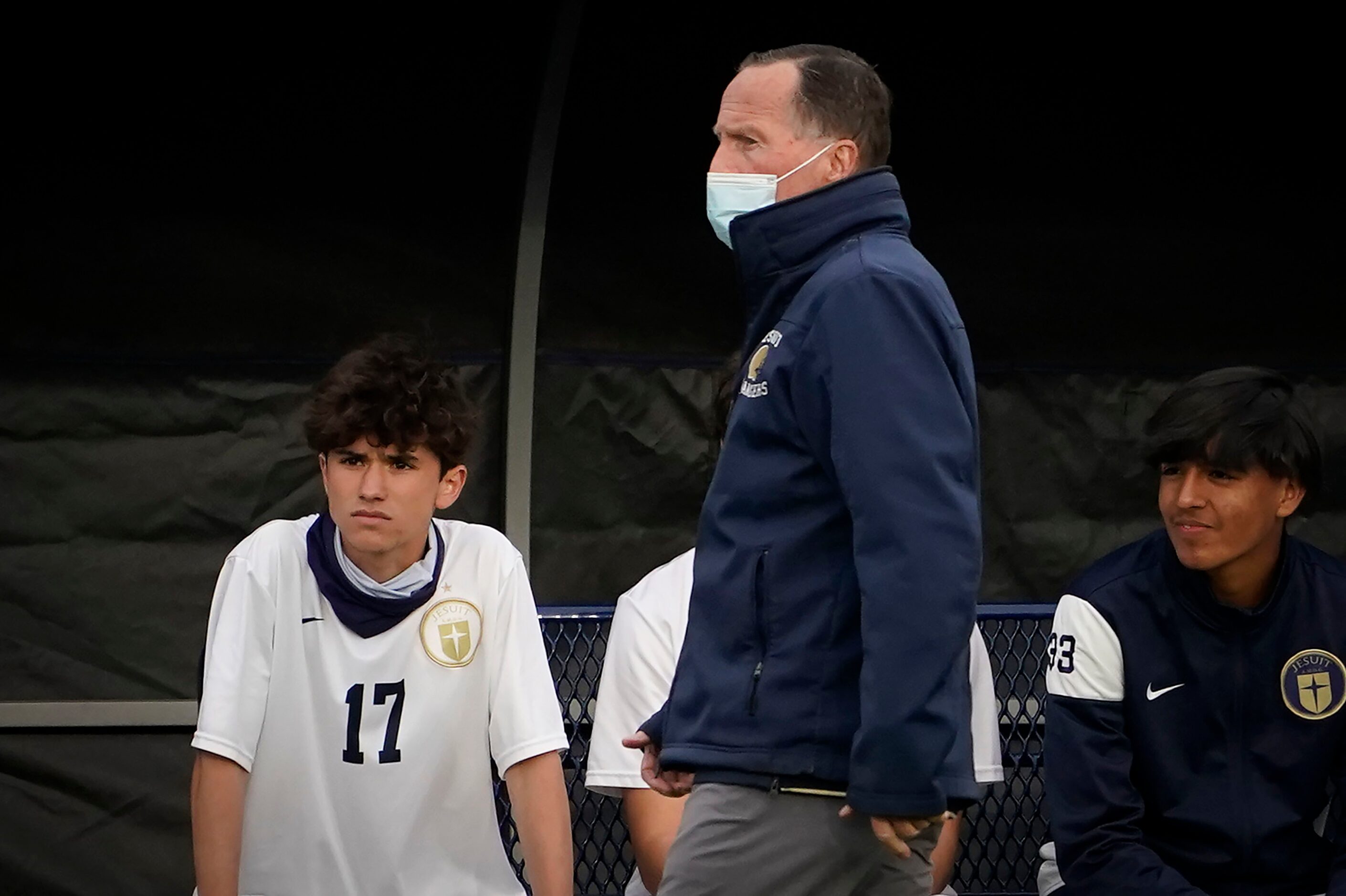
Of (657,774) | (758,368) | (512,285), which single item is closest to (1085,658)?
(657,774)

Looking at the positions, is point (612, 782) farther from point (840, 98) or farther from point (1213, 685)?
point (840, 98)

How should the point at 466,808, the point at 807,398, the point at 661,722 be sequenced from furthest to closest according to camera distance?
the point at 466,808, the point at 661,722, the point at 807,398

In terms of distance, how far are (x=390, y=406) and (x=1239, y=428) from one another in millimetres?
1591

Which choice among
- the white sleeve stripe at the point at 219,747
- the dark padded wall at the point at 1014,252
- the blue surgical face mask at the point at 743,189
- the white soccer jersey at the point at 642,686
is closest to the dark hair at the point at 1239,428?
the white soccer jersey at the point at 642,686

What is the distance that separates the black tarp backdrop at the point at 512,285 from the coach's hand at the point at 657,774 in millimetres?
1786

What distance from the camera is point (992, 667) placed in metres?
3.85

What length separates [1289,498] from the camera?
3.33 meters

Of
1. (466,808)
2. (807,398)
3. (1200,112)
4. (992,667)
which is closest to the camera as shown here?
(807,398)

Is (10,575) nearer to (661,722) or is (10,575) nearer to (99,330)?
(99,330)

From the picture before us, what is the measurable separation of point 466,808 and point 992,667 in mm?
1286

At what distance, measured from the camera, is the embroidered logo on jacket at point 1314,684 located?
322 centimetres

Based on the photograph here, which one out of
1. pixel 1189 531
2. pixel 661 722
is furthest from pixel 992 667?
pixel 661 722

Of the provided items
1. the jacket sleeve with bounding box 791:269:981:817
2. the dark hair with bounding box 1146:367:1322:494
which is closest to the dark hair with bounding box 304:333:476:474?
the jacket sleeve with bounding box 791:269:981:817

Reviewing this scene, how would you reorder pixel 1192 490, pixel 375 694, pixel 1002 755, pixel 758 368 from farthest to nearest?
pixel 1002 755, pixel 1192 490, pixel 375 694, pixel 758 368
